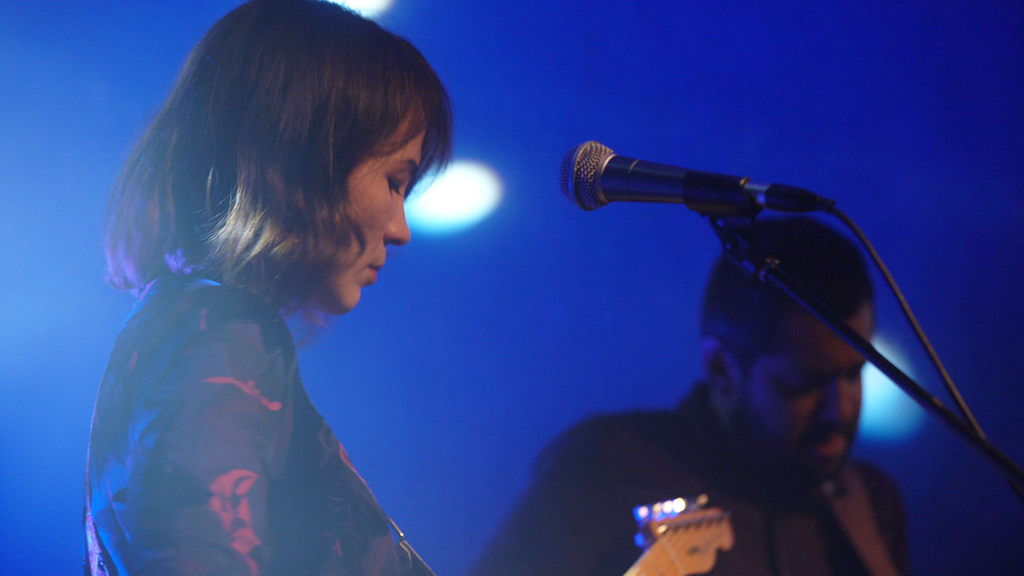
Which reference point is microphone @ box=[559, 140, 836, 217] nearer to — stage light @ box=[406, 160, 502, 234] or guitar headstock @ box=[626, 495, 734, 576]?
stage light @ box=[406, 160, 502, 234]

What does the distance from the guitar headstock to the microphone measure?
635mm

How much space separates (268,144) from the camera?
2.47ft

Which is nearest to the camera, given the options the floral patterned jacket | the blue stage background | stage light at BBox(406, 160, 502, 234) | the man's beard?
the floral patterned jacket

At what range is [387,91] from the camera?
814 millimetres

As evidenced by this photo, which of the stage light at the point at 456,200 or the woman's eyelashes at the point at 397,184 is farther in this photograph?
the stage light at the point at 456,200

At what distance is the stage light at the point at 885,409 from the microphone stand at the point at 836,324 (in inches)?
34.1

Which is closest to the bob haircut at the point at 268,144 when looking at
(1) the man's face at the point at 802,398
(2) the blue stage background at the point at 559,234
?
(2) the blue stage background at the point at 559,234

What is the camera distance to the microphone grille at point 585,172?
87 cm

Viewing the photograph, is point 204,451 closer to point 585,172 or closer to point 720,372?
point 585,172

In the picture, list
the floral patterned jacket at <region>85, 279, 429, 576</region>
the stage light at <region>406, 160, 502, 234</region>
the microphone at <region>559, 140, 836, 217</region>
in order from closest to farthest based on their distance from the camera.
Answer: the floral patterned jacket at <region>85, 279, 429, 576</region>
the microphone at <region>559, 140, 836, 217</region>
the stage light at <region>406, 160, 502, 234</region>

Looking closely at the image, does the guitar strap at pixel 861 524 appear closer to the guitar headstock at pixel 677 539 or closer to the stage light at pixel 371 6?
the guitar headstock at pixel 677 539

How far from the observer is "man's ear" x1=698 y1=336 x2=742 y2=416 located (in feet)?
4.60

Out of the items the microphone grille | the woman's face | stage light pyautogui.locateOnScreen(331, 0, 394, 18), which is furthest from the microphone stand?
stage light pyautogui.locateOnScreen(331, 0, 394, 18)

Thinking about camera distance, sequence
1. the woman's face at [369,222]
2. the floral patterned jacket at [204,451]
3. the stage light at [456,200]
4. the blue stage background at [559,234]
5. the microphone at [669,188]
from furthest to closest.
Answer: the stage light at [456,200] < the blue stage background at [559,234] < the woman's face at [369,222] < the microphone at [669,188] < the floral patterned jacket at [204,451]
